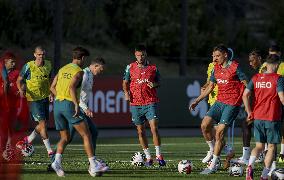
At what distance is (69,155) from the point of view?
75.9ft

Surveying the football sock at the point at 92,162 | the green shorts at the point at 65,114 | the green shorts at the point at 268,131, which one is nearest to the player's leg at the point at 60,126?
the green shorts at the point at 65,114

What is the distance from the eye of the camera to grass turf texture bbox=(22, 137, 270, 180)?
58.6 feet

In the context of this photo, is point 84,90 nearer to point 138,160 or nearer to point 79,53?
point 79,53

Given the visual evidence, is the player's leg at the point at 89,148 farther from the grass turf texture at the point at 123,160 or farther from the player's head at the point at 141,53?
the player's head at the point at 141,53

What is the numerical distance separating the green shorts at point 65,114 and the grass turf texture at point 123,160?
0.87 m

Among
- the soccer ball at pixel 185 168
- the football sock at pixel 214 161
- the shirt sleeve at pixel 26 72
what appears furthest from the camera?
the shirt sleeve at pixel 26 72

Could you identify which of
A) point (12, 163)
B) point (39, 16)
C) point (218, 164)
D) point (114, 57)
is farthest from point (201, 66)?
point (12, 163)

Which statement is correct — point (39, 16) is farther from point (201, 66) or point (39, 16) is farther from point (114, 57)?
point (201, 66)

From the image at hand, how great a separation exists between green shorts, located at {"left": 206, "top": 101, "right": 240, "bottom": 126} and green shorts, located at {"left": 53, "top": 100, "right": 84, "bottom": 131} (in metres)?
2.83

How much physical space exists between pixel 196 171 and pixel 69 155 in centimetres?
489

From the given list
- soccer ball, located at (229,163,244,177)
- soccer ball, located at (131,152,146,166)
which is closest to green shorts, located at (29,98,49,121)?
soccer ball, located at (131,152,146,166)

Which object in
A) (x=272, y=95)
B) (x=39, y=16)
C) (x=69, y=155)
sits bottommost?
(x=69, y=155)

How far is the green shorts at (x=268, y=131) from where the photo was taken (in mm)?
16703

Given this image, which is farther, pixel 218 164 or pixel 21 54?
pixel 21 54
